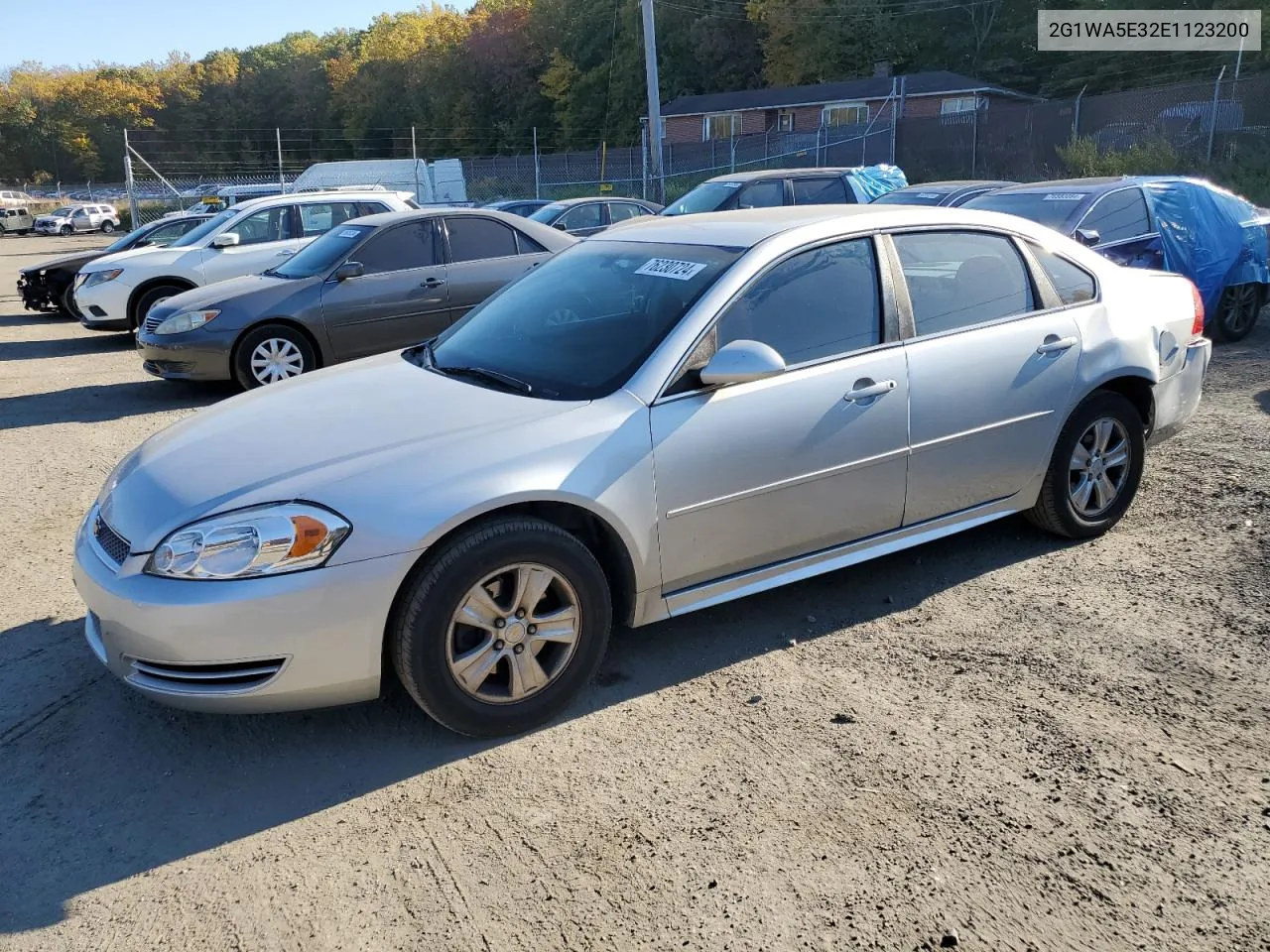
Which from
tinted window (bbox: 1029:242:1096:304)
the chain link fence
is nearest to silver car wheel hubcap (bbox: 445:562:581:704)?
tinted window (bbox: 1029:242:1096:304)

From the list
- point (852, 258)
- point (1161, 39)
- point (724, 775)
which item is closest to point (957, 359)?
point (852, 258)

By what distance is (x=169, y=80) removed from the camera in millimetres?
75438

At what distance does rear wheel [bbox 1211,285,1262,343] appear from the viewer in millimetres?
9602

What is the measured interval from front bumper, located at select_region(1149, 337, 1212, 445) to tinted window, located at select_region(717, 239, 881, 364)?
1.81m

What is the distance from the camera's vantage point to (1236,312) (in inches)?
382

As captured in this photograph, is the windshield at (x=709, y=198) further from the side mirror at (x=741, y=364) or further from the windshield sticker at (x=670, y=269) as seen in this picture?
the side mirror at (x=741, y=364)

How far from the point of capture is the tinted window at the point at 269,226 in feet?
39.9

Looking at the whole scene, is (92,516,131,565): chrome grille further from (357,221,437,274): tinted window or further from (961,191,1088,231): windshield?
(961,191,1088,231): windshield

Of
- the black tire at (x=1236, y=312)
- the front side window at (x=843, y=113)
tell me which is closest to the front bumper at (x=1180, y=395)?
the black tire at (x=1236, y=312)

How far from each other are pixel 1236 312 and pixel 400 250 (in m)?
8.02

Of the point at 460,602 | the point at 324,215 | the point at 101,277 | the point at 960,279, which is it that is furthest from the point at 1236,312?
the point at 101,277

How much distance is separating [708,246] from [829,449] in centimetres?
96

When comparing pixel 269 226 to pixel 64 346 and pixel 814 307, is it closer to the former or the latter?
pixel 64 346

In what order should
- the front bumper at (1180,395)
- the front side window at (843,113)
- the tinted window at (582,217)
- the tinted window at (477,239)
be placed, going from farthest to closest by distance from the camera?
1. the front side window at (843,113)
2. the tinted window at (582,217)
3. the tinted window at (477,239)
4. the front bumper at (1180,395)
